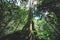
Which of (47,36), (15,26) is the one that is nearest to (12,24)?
(15,26)

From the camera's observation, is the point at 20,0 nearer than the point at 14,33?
Yes

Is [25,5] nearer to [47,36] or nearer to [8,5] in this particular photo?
[8,5]

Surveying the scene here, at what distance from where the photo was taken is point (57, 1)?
23.5 meters

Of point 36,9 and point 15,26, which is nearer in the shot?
point 36,9

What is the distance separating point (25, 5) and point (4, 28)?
3565mm

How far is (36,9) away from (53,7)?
6.03ft

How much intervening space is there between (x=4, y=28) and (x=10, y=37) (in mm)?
1546

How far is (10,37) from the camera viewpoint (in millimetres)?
26156

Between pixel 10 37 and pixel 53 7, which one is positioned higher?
pixel 53 7

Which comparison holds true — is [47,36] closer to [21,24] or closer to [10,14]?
[21,24]

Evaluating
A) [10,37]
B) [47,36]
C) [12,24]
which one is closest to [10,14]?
[12,24]

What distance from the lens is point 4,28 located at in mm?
25250

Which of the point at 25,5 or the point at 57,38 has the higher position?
the point at 25,5

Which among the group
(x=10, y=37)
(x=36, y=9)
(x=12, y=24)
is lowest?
(x=10, y=37)
